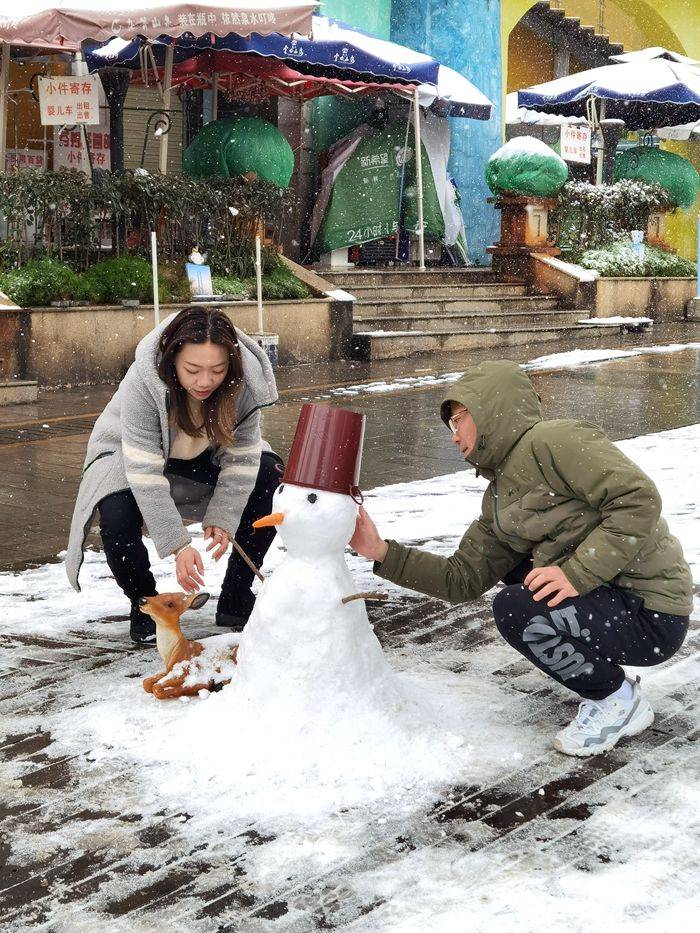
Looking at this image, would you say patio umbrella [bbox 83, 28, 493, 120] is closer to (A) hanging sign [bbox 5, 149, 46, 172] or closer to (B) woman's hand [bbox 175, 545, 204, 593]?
(A) hanging sign [bbox 5, 149, 46, 172]

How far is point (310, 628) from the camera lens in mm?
3314

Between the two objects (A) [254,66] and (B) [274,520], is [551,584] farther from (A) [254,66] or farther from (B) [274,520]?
(A) [254,66]

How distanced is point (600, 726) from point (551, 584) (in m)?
0.45

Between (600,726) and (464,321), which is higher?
(464,321)

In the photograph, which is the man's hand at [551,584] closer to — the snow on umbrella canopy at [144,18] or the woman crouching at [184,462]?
the woman crouching at [184,462]

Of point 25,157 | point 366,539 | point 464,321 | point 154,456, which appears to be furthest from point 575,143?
point 366,539

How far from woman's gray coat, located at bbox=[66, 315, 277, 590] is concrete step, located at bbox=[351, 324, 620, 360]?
9.34m

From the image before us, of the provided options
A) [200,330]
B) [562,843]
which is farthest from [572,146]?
[562,843]

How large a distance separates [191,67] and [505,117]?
9.23m

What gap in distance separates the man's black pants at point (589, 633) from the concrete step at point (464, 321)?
10.9 meters

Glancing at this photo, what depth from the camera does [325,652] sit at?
10.9 feet

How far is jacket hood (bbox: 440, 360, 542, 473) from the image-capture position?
134 inches

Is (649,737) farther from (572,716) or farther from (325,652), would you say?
(325,652)

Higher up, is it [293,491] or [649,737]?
[293,491]
